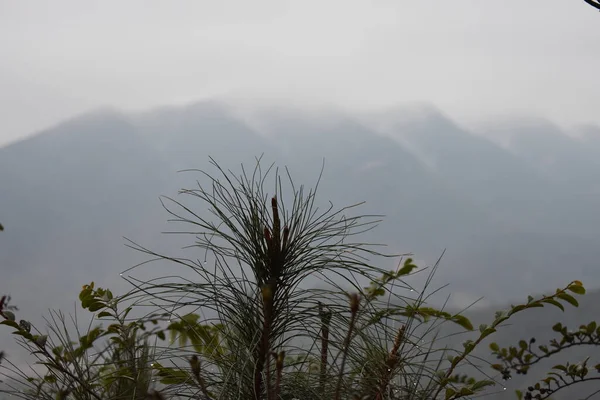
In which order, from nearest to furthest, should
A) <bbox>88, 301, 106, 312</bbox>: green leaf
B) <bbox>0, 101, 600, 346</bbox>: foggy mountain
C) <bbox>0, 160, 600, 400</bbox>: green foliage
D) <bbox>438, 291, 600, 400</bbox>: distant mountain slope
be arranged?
<bbox>0, 160, 600, 400</bbox>: green foliage < <bbox>88, 301, 106, 312</bbox>: green leaf < <bbox>438, 291, 600, 400</bbox>: distant mountain slope < <bbox>0, 101, 600, 346</bbox>: foggy mountain

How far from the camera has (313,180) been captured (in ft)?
37.5

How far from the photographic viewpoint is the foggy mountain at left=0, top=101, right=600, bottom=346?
10.7 m

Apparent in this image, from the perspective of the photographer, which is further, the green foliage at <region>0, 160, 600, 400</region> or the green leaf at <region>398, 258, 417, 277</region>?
the green leaf at <region>398, 258, 417, 277</region>

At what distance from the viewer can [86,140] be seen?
13922 mm

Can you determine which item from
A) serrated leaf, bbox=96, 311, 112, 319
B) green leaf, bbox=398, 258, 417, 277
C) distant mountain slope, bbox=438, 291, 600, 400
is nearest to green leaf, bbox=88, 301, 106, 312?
serrated leaf, bbox=96, 311, 112, 319

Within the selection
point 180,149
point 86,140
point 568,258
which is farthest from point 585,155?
point 86,140

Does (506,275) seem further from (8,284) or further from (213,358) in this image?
(213,358)

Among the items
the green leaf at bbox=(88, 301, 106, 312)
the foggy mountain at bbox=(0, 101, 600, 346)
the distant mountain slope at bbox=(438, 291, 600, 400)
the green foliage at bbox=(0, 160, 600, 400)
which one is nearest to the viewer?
the green foliage at bbox=(0, 160, 600, 400)

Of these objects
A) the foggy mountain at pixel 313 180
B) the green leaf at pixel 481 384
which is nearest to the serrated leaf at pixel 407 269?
the green leaf at pixel 481 384

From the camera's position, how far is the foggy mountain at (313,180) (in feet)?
35.2

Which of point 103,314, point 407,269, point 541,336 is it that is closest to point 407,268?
point 407,269

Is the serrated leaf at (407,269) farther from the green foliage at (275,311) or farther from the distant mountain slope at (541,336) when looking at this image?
the distant mountain slope at (541,336)

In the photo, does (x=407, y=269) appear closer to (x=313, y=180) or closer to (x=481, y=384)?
(x=481, y=384)

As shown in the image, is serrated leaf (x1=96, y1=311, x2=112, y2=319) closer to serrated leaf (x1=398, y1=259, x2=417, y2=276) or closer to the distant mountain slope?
serrated leaf (x1=398, y1=259, x2=417, y2=276)
